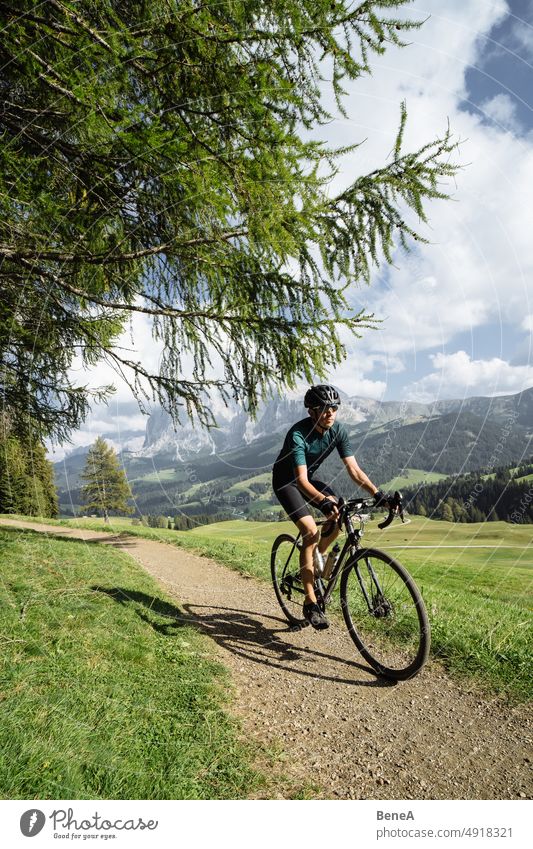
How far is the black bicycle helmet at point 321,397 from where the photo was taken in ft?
14.7

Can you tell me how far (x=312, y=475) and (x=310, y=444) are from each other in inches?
24.5

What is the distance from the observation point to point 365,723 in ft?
11.2

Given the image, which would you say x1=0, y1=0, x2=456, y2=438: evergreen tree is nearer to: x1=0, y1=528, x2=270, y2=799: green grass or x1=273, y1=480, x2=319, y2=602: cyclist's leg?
x1=273, y1=480, x2=319, y2=602: cyclist's leg

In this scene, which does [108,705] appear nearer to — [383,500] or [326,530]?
[326,530]

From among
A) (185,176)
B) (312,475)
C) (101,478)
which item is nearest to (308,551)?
(312,475)

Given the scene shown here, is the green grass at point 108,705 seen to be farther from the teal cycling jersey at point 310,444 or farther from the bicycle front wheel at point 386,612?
the teal cycling jersey at point 310,444

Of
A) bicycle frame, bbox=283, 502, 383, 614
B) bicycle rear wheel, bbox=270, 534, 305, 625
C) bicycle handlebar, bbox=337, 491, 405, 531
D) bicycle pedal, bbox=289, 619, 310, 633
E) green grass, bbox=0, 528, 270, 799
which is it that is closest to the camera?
green grass, bbox=0, 528, 270, 799

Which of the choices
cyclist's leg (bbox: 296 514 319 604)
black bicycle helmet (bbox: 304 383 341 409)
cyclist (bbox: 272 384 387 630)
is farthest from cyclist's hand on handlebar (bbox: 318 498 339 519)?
black bicycle helmet (bbox: 304 383 341 409)

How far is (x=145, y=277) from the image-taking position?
606 centimetres

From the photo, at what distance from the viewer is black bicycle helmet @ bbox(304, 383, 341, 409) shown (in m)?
4.48

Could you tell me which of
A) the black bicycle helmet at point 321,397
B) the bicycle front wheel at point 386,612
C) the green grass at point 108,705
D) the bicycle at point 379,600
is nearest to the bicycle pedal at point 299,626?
the bicycle at point 379,600

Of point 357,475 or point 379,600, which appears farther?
point 357,475

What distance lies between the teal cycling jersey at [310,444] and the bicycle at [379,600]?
2.14 feet

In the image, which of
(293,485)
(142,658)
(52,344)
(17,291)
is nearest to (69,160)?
(17,291)
